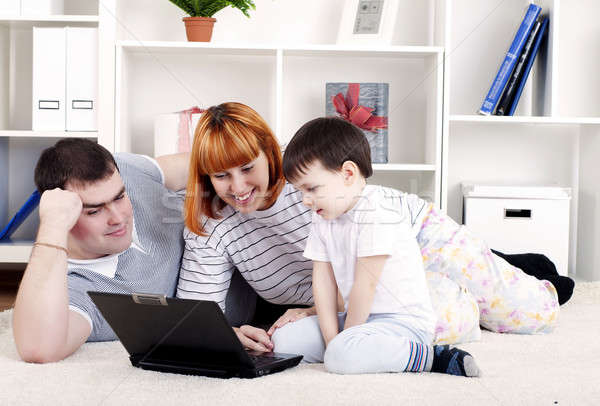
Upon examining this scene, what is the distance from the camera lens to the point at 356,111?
219cm

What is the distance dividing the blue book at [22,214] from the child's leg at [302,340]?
1.05 m

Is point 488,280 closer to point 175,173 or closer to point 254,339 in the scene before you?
point 254,339

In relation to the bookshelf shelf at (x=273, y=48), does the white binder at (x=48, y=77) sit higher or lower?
lower

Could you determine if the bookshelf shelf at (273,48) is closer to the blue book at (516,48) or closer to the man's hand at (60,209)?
the blue book at (516,48)

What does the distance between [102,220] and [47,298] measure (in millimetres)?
202

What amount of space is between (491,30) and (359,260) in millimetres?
1634

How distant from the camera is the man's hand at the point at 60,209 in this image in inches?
47.2

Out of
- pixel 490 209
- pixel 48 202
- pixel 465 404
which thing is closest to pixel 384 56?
pixel 490 209

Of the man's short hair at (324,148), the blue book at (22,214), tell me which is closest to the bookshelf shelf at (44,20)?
the blue book at (22,214)

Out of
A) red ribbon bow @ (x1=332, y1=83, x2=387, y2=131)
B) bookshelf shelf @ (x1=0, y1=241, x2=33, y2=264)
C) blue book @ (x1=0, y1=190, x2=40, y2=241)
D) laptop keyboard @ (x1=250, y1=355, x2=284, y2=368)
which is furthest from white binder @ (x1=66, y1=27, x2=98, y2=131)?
laptop keyboard @ (x1=250, y1=355, x2=284, y2=368)

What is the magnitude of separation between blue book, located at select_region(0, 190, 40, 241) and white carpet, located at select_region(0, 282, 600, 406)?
82 cm

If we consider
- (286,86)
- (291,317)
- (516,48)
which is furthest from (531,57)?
(291,317)

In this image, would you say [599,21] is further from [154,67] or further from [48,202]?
[48,202]

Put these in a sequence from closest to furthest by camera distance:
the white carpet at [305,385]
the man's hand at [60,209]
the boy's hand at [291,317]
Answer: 1. the white carpet at [305,385]
2. the man's hand at [60,209]
3. the boy's hand at [291,317]
